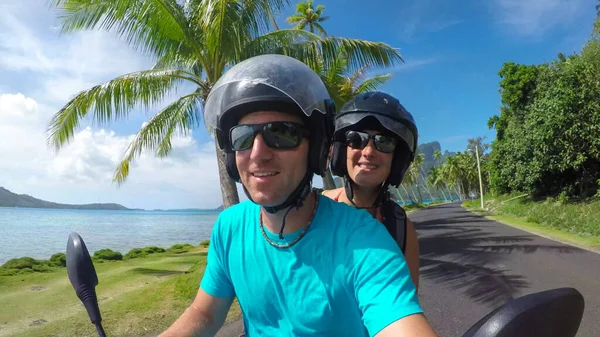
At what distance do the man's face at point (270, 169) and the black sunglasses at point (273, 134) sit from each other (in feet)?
0.05

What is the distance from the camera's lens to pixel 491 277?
316 inches

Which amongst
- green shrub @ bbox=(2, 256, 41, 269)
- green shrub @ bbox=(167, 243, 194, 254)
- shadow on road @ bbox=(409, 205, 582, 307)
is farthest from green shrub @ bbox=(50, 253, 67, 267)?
shadow on road @ bbox=(409, 205, 582, 307)

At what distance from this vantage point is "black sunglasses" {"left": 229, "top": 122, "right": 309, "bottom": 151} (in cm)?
134

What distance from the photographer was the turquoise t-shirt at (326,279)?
1.14m

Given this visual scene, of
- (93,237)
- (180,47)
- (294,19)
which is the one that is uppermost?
(294,19)

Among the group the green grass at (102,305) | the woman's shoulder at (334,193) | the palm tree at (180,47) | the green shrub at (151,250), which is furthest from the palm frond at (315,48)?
the green shrub at (151,250)

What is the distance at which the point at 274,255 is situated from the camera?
53.4 inches

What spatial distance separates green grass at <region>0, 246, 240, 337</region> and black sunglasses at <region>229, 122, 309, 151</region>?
15.4 ft

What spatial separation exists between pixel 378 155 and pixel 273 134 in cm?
97

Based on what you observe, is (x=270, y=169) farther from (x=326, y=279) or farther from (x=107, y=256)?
(x=107, y=256)

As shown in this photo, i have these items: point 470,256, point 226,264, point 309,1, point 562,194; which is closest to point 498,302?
point 470,256

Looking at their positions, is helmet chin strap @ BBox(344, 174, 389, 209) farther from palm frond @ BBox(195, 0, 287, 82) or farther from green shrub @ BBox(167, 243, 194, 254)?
green shrub @ BBox(167, 243, 194, 254)

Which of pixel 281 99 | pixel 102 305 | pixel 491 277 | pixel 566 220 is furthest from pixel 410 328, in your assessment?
pixel 566 220

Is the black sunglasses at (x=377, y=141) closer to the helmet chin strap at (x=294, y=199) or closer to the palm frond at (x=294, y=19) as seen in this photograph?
the helmet chin strap at (x=294, y=199)
